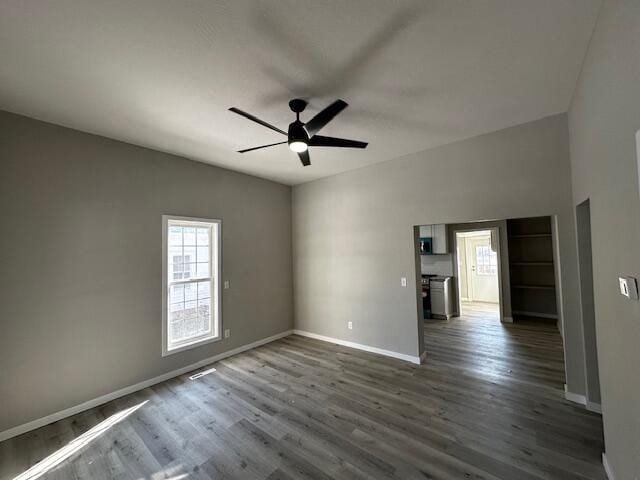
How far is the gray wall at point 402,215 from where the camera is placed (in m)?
2.83

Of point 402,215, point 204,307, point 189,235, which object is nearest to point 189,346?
point 204,307

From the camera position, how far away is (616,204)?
1402mm

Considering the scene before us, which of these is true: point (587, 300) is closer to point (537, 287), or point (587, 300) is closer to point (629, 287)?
point (629, 287)

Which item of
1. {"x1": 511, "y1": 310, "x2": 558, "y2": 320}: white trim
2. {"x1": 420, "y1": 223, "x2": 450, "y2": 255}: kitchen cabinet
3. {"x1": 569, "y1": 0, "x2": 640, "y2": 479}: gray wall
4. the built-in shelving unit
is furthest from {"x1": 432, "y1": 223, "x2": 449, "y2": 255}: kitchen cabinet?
{"x1": 569, "y1": 0, "x2": 640, "y2": 479}: gray wall

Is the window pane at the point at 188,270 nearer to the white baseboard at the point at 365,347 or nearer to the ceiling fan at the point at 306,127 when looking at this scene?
the white baseboard at the point at 365,347

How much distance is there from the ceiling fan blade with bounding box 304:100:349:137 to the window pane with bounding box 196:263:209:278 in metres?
2.90

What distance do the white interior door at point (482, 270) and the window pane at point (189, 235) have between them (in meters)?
8.11

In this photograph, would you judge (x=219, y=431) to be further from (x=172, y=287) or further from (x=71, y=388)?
(x=172, y=287)

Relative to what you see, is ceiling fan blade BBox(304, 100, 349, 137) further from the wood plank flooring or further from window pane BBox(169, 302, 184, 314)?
window pane BBox(169, 302, 184, 314)

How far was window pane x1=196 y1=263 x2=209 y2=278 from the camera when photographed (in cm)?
407

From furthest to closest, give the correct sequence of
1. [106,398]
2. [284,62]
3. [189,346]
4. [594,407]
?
[189,346] < [106,398] < [594,407] < [284,62]

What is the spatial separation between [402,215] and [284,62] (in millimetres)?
2738

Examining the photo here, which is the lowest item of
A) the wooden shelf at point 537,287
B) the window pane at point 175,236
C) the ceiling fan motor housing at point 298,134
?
the wooden shelf at point 537,287

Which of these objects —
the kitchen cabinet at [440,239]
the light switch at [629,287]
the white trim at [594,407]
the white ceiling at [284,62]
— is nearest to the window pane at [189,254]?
the white ceiling at [284,62]
